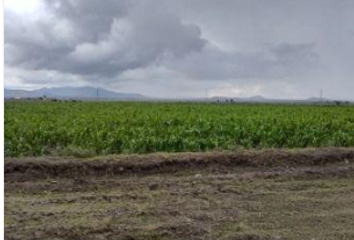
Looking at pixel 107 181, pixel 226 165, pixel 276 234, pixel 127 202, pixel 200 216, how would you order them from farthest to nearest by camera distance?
pixel 226 165 → pixel 107 181 → pixel 127 202 → pixel 200 216 → pixel 276 234

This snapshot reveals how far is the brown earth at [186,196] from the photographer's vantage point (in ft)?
18.2

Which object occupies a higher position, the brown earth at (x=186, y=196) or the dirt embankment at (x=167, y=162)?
the dirt embankment at (x=167, y=162)

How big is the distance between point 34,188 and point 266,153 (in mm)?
5359

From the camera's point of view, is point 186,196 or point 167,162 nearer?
point 186,196

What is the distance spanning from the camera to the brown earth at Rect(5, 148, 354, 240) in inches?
219

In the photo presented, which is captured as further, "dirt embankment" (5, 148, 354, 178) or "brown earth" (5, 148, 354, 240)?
"dirt embankment" (5, 148, 354, 178)

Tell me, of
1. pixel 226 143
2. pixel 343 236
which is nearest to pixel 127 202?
pixel 343 236

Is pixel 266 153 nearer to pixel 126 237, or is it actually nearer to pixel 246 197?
pixel 246 197

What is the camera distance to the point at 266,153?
10789 mm

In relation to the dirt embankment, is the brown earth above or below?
below

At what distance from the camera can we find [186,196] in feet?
23.8

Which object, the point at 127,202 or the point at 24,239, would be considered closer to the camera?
the point at 24,239

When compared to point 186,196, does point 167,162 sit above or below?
above

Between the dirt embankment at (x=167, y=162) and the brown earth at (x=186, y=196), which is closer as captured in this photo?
the brown earth at (x=186, y=196)
